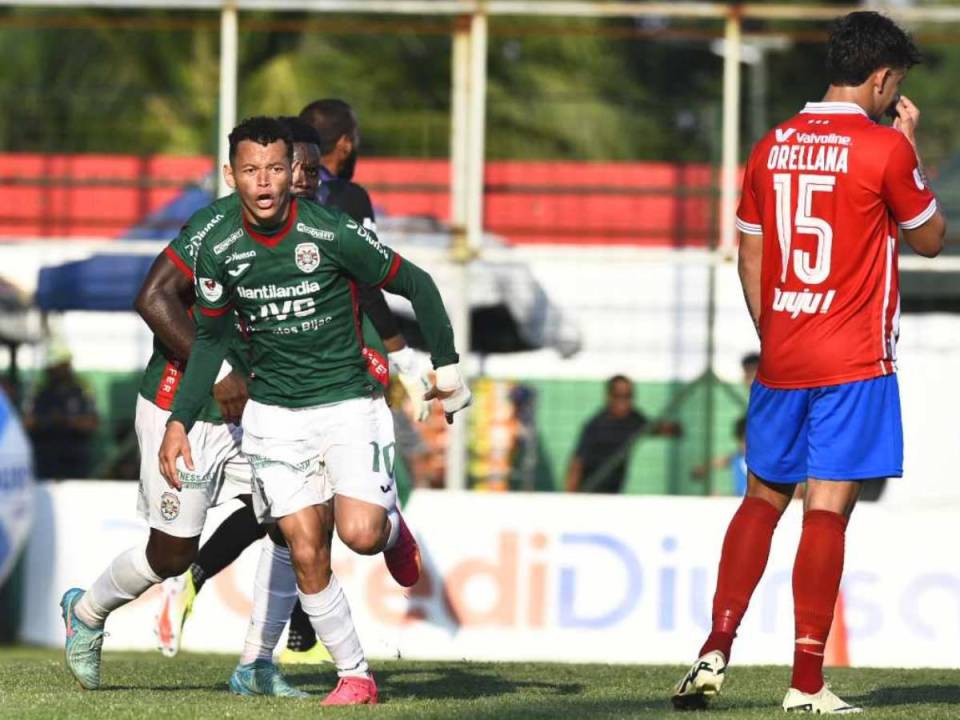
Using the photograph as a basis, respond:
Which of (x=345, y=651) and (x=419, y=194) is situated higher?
(x=419, y=194)

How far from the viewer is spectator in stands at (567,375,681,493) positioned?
13211mm

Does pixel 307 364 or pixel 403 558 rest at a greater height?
pixel 307 364

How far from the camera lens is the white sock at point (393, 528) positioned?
276 inches

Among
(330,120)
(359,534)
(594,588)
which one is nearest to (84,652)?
(359,534)

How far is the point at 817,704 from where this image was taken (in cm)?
645

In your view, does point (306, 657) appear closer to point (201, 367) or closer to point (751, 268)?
point (201, 367)

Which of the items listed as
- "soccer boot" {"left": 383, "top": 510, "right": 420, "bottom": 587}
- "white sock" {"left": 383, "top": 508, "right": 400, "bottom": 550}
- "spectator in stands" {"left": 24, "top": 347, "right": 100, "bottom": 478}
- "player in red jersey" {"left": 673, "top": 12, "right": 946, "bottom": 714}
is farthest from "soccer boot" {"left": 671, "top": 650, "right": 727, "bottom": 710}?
"spectator in stands" {"left": 24, "top": 347, "right": 100, "bottom": 478}

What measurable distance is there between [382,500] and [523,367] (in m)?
8.60

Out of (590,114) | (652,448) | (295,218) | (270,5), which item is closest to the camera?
(295,218)

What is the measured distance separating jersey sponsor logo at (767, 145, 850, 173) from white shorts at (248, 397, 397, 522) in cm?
160

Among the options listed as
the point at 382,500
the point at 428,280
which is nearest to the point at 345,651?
the point at 382,500

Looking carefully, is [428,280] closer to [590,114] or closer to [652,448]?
[652,448]

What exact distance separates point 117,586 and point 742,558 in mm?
2314

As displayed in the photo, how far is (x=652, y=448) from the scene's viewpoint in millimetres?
13148
